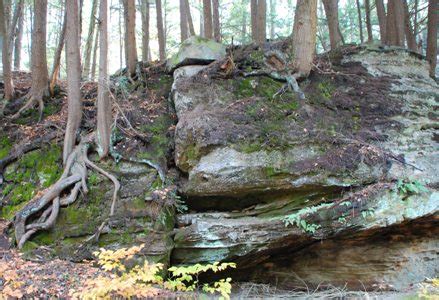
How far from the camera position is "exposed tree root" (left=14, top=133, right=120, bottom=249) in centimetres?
675

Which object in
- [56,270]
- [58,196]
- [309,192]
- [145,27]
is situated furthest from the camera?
[145,27]

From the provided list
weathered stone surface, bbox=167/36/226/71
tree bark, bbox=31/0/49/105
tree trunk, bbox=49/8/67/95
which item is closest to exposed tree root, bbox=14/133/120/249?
tree bark, bbox=31/0/49/105

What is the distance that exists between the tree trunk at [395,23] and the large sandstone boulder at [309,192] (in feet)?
12.9

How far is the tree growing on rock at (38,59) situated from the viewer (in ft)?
32.6

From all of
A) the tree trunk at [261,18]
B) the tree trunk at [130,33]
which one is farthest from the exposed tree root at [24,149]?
the tree trunk at [261,18]

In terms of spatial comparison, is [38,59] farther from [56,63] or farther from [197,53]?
[197,53]

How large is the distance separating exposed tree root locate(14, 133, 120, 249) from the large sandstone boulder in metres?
1.86

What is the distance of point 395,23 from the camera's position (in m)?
11.4

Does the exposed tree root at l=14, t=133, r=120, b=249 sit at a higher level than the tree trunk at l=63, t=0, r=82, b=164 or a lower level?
lower

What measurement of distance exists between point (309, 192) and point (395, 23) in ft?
23.4

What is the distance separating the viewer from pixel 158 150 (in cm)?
847

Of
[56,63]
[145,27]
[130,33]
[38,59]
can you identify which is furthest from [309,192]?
[145,27]

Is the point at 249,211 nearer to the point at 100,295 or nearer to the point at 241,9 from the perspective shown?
the point at 100,295

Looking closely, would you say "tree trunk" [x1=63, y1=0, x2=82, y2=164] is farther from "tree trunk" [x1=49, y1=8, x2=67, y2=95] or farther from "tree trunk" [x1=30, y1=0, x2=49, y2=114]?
"tree trunk" [x1=49, y1=8, x2=67, y2=95]
